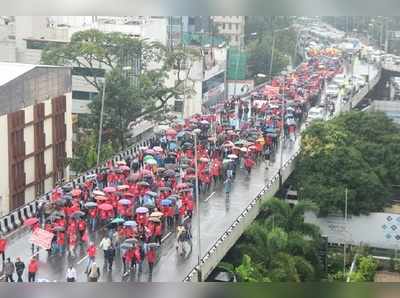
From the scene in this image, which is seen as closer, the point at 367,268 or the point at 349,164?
the point at 367,268

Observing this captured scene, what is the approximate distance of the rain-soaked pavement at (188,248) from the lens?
3.30 meters

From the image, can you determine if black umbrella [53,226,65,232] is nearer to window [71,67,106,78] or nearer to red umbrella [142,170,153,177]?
red umbrella [142,170,153,177]

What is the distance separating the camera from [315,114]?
5539 millimetres

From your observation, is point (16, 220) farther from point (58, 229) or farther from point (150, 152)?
point (150, 152)

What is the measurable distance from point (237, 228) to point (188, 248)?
663 mm

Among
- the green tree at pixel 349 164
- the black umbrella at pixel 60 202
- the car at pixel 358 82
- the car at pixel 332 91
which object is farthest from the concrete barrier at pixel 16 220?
the car at pixel 358 82

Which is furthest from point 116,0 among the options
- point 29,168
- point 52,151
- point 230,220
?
point 230,220

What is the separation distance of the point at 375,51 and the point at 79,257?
3784 mm

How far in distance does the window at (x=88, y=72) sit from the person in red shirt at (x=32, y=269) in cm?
144

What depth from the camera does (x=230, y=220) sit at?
4480 mm

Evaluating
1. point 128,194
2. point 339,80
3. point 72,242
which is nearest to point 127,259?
point 72,242

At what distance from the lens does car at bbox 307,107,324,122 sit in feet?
17.8

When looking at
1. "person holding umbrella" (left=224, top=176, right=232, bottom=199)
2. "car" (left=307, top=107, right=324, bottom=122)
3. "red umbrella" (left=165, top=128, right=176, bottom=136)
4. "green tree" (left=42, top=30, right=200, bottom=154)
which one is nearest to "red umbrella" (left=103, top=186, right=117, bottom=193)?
"red umbrella" (left=165, top=128, right=176, bottom=136)

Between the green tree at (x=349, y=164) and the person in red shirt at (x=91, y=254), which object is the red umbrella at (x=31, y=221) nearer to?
the person in red shirt at (x=91, y=254)
